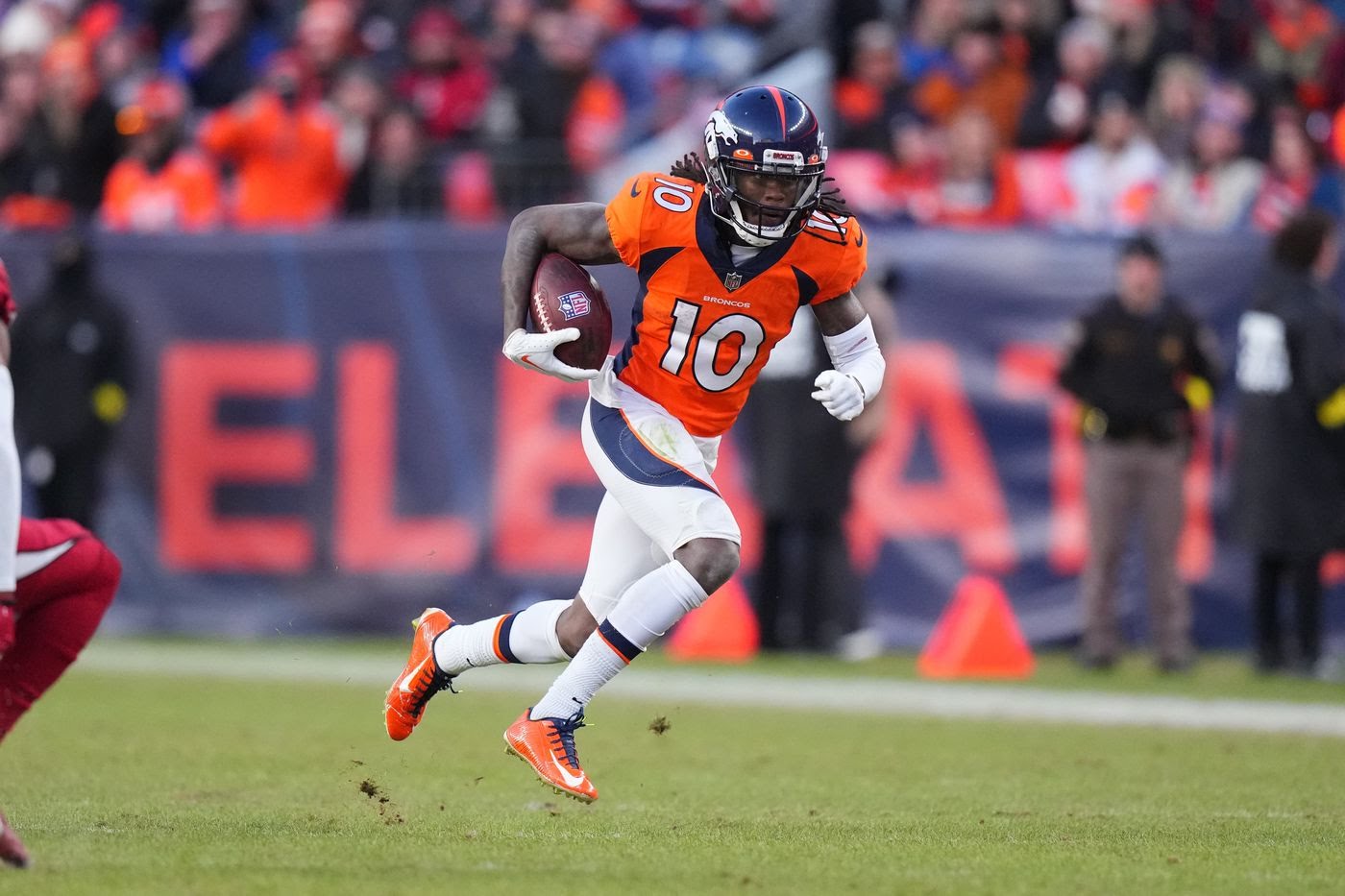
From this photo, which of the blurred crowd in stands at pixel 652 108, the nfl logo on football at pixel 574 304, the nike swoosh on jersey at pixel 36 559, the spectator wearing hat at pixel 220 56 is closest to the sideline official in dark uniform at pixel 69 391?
the blurred crowd in stands at pixel 652 108

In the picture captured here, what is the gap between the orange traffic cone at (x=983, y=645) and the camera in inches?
409

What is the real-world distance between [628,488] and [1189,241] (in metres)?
6.14

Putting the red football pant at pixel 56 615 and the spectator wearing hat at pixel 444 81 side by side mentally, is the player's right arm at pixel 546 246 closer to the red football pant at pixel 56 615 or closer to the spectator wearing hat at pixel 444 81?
the red football pant at pixel 56 615

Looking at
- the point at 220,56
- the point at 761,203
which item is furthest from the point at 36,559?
the point at 220,56

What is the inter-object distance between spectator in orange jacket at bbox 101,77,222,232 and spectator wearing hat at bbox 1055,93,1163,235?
5.32m

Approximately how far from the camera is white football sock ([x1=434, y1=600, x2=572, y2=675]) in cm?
615

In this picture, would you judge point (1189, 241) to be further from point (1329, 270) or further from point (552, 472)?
point (552, 472)

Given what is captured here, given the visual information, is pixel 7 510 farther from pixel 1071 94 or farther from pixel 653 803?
pixel 1071 94

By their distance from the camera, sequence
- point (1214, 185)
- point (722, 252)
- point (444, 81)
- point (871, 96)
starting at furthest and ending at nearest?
point (444, 81)
point (871, 96)
point (1214, 185)
point (722, 252)

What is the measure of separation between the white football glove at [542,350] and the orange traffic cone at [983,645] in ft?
16.2

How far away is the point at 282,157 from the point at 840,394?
24.7 ft

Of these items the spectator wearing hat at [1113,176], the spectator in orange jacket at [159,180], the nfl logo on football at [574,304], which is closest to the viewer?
the nfl logo on football at [574,304]

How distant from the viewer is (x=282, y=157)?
1270 cm

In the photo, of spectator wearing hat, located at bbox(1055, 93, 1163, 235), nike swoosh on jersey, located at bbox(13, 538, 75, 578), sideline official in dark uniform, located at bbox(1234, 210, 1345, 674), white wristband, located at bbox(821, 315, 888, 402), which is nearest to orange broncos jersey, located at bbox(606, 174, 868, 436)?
white wristband, located at bbox(821, 315, 888, 402)
